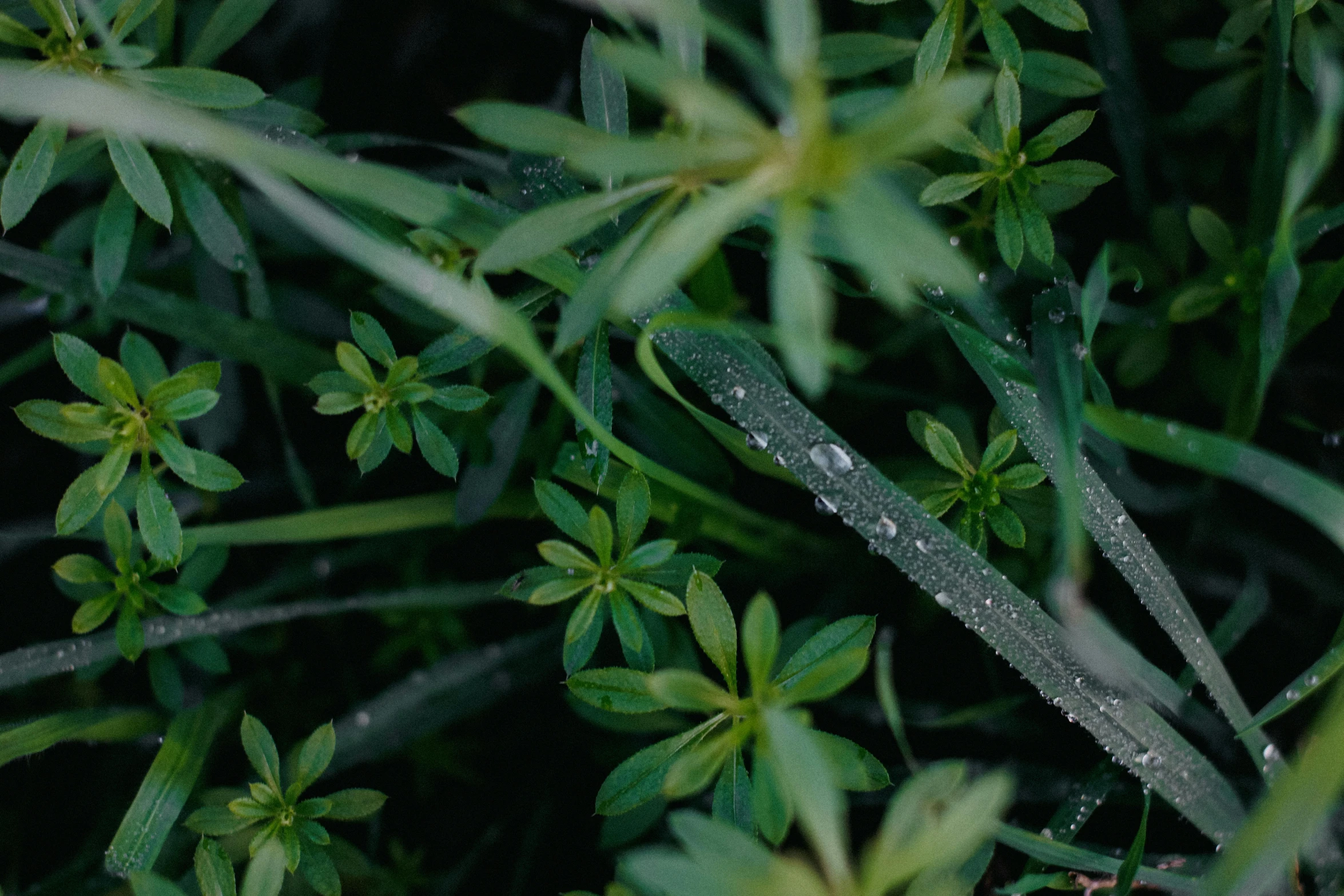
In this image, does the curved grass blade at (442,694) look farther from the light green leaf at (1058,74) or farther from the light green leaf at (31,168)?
the light green leaf at (1058,74)

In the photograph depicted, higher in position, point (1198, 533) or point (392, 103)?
point (392, 103)

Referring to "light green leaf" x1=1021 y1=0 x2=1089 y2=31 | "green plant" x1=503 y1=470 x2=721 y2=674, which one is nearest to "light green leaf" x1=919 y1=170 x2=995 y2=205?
"light green leaf" x1=1021 y1=0 x2=1089 y2=31

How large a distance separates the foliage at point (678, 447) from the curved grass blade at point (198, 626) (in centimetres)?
1

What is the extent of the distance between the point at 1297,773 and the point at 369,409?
1.60 metres

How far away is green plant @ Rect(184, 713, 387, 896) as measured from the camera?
1796mm

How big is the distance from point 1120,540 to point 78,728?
2196 millimetres

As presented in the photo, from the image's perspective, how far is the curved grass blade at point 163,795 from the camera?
6.33ft

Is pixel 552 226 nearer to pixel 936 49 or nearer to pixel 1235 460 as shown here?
pixel 936 49

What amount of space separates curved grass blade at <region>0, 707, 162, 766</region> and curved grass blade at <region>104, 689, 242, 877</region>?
0.11 meters

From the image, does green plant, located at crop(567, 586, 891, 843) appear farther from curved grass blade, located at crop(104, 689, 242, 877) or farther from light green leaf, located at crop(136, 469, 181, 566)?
curved grass blade, located at crop(104, 689, 242, 877)

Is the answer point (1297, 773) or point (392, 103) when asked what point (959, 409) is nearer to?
point (1297, 773)

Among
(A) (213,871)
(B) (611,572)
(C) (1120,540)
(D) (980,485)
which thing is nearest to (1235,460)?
(C) (1120,540)

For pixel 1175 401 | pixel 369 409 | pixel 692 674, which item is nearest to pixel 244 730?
pixel 369 409

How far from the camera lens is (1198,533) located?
2328 millimetres
